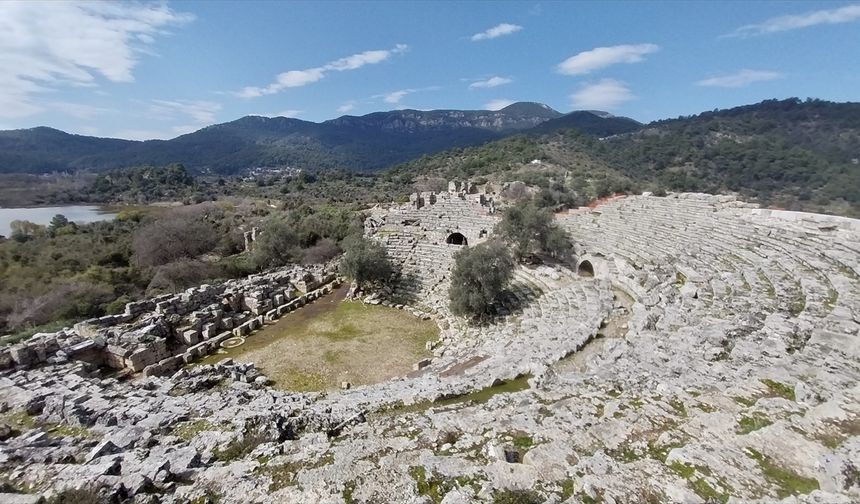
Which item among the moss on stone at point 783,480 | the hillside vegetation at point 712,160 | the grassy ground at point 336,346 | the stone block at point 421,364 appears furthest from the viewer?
the hillside vegetation at point 712,160

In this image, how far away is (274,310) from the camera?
2306cm

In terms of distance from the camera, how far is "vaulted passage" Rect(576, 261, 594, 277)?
25664 mm

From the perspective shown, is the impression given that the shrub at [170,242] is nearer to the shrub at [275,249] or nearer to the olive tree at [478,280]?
the shrub at [275,249]

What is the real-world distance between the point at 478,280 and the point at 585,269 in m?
9.78

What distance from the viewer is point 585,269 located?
2605cm

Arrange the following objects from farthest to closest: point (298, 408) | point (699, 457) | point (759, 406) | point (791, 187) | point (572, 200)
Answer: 1. point (791, 187)
2. point (572, 200)
3. point (298, 408)
4. point (759, 406)
5. point (699, 457)

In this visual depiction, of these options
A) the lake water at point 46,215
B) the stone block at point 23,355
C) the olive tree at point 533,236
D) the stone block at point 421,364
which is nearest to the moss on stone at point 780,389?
the stone block at point 421,364

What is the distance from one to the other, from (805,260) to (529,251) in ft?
44.0

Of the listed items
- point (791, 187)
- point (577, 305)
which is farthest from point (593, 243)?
point (791, 187)

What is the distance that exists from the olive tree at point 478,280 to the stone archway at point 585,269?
752 centimetres

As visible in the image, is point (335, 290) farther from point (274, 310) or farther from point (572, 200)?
point (572, 200)

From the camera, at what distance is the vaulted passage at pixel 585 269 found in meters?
25.7

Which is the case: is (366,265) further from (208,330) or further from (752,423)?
(752,423)

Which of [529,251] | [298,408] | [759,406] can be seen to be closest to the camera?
[759,406]
